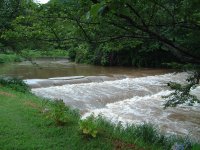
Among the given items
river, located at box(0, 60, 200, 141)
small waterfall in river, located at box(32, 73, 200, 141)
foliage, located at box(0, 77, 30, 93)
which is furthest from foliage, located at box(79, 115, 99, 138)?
foliage, located at box(0, 77, 30, 93)

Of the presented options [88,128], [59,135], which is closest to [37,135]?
[59,135]

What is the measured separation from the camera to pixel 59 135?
21.0ft

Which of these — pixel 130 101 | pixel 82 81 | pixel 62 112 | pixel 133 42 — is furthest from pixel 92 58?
pixel 133 42

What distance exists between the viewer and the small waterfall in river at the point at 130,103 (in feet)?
34.6

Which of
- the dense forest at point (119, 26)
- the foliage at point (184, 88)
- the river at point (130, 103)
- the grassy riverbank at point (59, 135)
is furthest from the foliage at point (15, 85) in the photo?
the dense forest at point (119, 26)

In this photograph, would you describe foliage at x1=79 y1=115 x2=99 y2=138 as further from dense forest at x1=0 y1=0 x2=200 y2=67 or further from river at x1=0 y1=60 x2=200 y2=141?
river at x1=0 y1=60 x2=200 y2=141

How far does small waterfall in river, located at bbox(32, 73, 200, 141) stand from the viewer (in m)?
10.6

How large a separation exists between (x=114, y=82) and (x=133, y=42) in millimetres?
13503

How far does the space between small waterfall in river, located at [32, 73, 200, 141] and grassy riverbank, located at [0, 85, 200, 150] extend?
246 cm

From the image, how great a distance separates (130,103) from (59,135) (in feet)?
23.6

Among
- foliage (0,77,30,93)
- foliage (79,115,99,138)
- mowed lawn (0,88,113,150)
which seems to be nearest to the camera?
mowed lawn (0,88,113,150)

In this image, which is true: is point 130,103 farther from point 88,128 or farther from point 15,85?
point 88,128

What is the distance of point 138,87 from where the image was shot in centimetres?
1655

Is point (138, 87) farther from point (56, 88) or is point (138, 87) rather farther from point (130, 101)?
point (56, 88)
